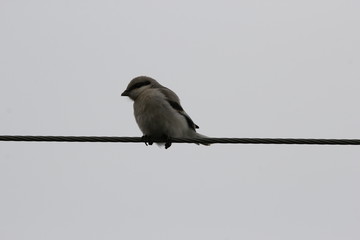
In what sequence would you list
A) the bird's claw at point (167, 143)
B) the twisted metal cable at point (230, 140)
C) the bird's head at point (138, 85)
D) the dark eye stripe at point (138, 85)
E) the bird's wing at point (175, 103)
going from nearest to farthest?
1. the twisted metal cable at point (230, 140)
2. the bird's claw at point (167, 143)
3. the bird's wing at point (175, 103)
4. the bird's head at point (138, 85)
5. the dark eye stripe at point (138, 85)

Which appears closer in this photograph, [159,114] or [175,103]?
[159,114]

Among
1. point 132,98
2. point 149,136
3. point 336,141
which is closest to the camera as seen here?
point 336,141

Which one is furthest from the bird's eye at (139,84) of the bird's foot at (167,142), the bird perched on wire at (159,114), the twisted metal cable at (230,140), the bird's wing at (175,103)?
the twisted metal cable at (230,140)

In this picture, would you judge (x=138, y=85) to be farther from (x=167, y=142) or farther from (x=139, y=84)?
(x=167, y=142)

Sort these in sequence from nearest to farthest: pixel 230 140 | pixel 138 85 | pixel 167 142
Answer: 1. pixel 230 140
2. pixel 167 142
3. pixel 138 85

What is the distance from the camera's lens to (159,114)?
26.4 feet

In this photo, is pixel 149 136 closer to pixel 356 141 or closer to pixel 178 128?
pixel 178 128

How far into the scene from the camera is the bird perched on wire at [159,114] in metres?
8.02


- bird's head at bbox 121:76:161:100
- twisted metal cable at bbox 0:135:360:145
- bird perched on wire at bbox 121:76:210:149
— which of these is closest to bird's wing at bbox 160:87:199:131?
bird perched on wire at bbox 121:76:210:149

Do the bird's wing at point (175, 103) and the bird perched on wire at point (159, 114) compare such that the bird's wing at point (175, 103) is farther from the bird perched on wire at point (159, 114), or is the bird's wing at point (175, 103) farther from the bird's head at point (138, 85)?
the bird's head at point (138, 85)

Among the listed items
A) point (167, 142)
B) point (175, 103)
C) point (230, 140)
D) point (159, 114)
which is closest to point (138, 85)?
point (175, 103)

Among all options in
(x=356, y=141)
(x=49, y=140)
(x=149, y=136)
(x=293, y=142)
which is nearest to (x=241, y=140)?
(x=293, y=142)

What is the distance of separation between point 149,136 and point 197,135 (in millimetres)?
730

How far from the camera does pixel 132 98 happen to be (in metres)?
8.55
